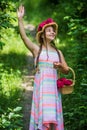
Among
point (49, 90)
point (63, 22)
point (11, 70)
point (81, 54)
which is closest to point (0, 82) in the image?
point (11, 70)

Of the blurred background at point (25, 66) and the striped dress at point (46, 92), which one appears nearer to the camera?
the striped dress at point (46, 92)

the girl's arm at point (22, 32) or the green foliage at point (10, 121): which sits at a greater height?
the girl's arm at point (22, 32)

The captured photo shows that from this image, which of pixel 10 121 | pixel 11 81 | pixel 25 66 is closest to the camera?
pixel 10 121

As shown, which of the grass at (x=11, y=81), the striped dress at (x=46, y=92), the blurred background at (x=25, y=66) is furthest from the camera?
the blurred background at (x=25, y=66)

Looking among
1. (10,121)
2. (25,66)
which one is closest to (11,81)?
(25,66)

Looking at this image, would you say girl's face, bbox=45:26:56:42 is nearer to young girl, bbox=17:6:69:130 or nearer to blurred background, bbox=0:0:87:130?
young girl, bbox=17:6:69:130

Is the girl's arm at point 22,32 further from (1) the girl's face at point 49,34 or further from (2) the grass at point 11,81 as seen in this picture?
(2) the grass at point 11,81

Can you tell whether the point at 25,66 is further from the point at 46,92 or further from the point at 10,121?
the point at 46,92

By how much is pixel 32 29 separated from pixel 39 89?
36.4 ft

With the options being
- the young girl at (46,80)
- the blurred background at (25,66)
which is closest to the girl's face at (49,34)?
the young girl at (46,80)

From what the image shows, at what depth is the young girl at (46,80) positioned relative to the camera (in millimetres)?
5816

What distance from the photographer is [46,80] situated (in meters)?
5.82

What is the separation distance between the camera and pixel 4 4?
8.10 meters

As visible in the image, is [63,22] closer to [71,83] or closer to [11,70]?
[11,70]
